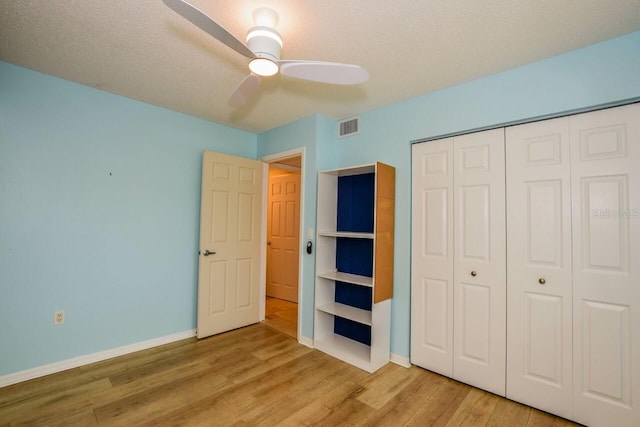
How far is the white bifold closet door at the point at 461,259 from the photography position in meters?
2.22

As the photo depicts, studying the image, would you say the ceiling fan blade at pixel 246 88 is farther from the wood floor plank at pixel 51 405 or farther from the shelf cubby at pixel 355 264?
the wood floor plank at pixel 51 405

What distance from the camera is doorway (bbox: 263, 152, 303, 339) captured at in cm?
463

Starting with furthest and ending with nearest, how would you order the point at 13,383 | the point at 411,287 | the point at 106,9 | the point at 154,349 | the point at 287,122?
the point at 287,122
the point at 154,349
the point at 411,287
the point at 13,383
the point at 106,9

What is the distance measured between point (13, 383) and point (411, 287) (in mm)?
3341

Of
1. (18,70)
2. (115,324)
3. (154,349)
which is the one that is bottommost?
(154,349)

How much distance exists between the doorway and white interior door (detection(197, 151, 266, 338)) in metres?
0.85

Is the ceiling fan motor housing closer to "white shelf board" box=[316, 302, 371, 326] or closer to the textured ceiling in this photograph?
the textured ceiling

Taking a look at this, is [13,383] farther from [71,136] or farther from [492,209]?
[492,209]

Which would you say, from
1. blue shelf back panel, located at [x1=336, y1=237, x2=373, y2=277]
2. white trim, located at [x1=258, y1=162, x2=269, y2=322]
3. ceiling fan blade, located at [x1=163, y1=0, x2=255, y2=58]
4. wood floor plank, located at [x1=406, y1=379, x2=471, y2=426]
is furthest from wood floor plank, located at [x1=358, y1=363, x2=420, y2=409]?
ceiling fan blade, located at [x1=163, y1=0, x2=255, y2=58]

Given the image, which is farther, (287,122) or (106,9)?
(287,122)

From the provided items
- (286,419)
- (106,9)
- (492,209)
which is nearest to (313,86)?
(106,9)

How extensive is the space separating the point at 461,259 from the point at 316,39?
201cm

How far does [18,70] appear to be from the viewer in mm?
2279

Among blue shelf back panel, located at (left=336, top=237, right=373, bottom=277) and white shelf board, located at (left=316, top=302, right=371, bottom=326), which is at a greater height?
blue shelf back panel, located at (left=336, top=237, right=373, bottom=277)
